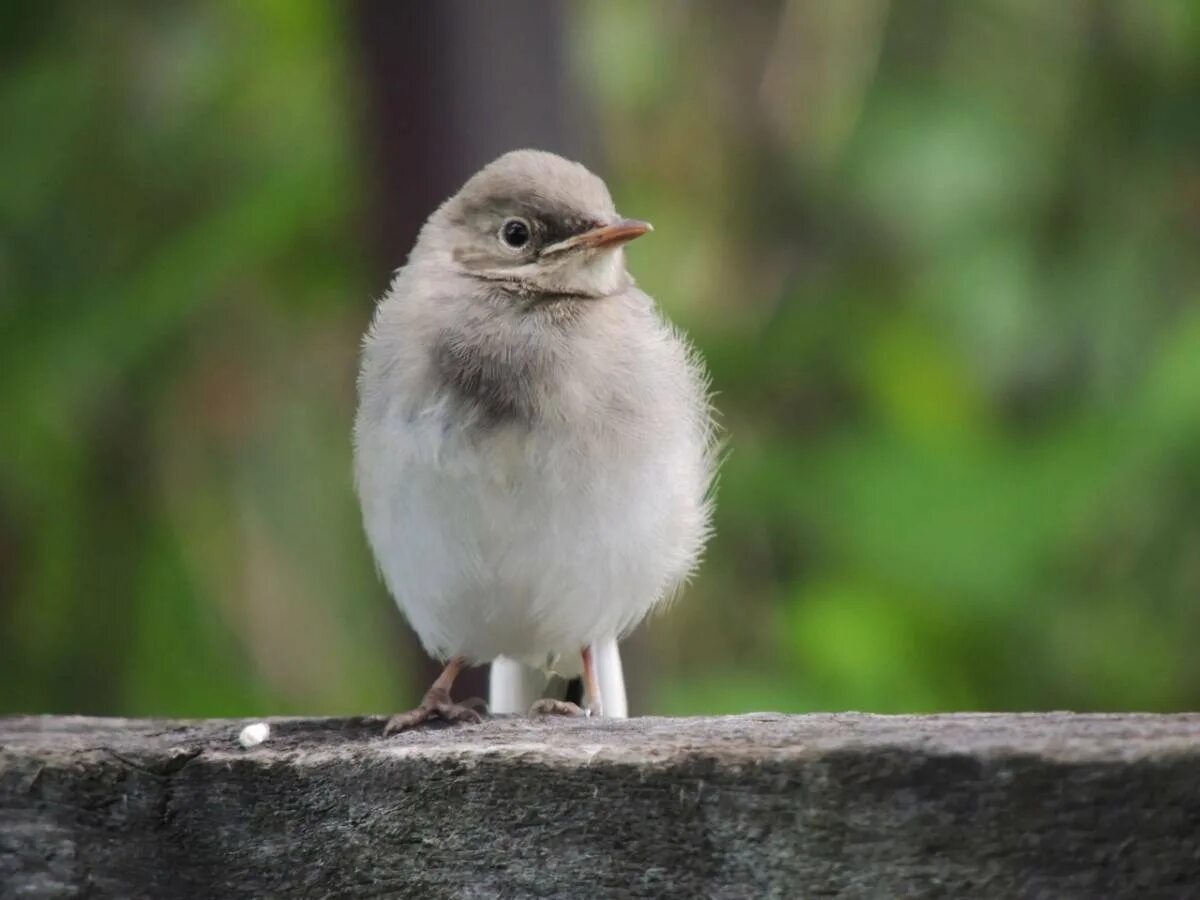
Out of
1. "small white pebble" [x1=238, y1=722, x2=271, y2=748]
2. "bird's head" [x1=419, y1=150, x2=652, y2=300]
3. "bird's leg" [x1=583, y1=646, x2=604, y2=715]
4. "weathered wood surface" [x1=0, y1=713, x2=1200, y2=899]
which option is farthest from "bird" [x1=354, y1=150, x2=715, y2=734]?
"weathered wood surface" [x1=0, y1=713, x2=1200, y2=899]

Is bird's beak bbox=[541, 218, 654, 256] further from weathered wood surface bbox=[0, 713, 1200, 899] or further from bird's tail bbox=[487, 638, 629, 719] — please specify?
weathered wood surface bbox=[0, 713, 1200, 899]

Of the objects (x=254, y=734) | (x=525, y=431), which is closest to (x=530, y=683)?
(x=525, y=431)

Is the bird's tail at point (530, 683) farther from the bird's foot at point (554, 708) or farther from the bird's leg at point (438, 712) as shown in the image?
the bird's leg at point (438, 712)

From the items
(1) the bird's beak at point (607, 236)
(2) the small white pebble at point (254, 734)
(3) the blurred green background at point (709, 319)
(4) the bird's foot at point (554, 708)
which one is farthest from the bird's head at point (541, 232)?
(2) the small white pebble at point (254, 734)

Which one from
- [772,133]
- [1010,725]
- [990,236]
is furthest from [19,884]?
[772,133]

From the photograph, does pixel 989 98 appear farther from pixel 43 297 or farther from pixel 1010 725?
pixel 1010 725

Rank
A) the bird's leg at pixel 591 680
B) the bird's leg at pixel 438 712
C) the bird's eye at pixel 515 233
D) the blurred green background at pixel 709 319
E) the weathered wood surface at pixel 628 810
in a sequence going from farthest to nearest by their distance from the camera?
the blurred green background at pixel 709 319 < the bird's leg at pixel 591 680 < the bird's eye at pixel 515 233 < the bird's leg at pixel 438 712 < the weathered wood surface at pixel 628 810
